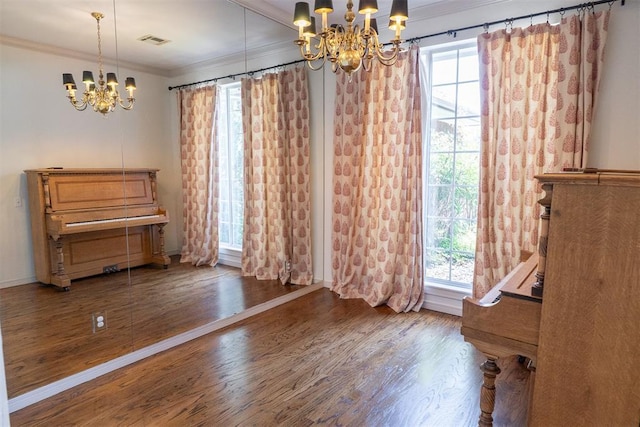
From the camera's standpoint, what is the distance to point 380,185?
372cm

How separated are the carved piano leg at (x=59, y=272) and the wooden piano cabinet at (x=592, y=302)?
280 cm

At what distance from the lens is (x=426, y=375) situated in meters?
2.52

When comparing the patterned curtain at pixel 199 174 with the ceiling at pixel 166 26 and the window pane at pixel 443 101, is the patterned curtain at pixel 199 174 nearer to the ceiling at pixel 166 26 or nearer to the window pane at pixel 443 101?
the ceiling at pixel 166 26

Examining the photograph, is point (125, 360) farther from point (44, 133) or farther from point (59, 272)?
point (44, 133)

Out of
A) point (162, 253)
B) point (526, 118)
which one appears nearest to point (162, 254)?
point (162, 253)

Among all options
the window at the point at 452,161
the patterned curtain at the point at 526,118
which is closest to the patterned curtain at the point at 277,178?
the window at the point at 452,161

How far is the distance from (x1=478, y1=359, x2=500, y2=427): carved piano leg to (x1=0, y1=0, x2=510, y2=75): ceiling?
2.85 m

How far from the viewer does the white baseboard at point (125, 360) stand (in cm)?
219

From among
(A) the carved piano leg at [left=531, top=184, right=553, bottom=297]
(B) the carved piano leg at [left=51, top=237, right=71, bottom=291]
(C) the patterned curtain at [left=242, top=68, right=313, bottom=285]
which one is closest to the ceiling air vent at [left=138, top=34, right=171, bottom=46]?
(C) the patterned curtain at [left=242, top=68, right=313, bottom=285]

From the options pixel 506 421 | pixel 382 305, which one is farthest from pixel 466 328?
pixel 382 305

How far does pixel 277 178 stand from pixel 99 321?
2.09m

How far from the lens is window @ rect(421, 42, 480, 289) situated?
341 centimetres

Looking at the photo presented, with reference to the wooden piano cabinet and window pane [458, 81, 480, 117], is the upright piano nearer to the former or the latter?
the wooden piano cabinet

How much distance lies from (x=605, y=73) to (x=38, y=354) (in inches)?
170
